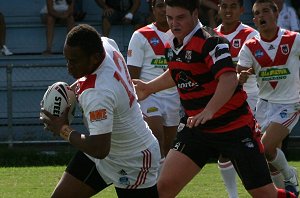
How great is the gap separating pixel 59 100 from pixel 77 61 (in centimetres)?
39

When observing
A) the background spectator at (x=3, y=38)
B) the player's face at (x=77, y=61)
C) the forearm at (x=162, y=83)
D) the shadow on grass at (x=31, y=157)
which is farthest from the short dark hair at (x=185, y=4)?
the background spectator at (x=3, y=38)

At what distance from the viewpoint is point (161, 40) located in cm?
971

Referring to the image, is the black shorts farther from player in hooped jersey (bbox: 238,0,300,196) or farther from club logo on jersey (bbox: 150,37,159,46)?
club logo on jersey (bbox: 150,37,159,46)

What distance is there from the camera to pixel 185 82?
6.52 meters

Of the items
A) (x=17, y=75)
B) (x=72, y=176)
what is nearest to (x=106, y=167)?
(x=72, y=176)

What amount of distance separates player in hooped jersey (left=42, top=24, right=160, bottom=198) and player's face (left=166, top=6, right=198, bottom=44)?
57 cm

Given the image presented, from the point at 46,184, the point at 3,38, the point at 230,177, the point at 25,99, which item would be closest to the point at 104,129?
the point at 230,177

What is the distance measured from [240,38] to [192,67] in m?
3.11

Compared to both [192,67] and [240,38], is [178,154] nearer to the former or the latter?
[192,67]

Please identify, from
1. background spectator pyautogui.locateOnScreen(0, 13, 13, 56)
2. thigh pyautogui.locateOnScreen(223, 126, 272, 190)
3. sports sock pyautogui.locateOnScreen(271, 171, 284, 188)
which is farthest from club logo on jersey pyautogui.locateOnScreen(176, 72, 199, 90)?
background spectator pyautogui.locateOnScreen(0, 13, 13, 56)

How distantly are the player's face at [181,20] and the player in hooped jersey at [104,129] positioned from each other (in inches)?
22.5

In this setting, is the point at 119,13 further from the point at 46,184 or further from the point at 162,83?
the point at 162,83

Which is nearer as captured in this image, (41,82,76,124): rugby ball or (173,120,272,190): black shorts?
(41,82,76,124): rugby ball

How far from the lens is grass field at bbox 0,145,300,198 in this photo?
376 inches
